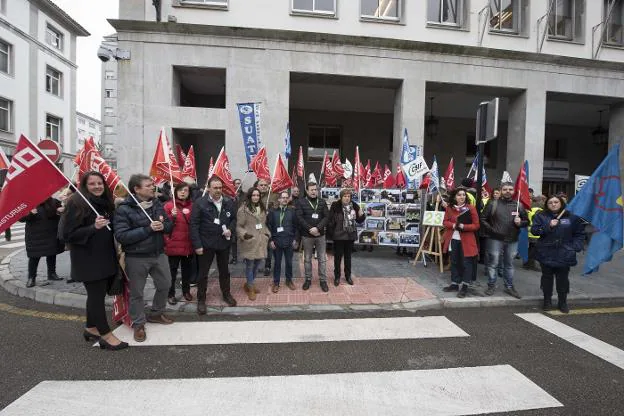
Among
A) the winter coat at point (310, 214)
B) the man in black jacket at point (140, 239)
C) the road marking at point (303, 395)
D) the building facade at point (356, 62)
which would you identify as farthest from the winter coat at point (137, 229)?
the building facade at point (356, 62)

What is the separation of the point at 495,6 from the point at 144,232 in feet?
45.6

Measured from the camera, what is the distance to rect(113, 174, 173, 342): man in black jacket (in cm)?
393

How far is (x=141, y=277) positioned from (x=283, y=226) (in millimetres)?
2512

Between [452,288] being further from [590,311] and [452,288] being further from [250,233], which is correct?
[250,233]

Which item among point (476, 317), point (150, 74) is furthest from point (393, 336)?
point (150, 74)

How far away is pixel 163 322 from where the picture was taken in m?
4.68

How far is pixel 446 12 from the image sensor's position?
12070 mm

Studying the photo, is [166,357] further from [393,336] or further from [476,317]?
[476,317]

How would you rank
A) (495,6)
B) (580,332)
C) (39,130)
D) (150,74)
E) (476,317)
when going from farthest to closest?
(39,130)
(495,6)
(150,74)
(476,317)
(580,332)

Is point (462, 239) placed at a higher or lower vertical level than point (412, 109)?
lower

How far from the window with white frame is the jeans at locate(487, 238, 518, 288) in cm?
871

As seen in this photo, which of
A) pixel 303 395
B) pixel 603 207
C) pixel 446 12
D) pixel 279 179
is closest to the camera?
pixel 303 395

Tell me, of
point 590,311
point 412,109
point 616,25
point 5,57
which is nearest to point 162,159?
point 590,311

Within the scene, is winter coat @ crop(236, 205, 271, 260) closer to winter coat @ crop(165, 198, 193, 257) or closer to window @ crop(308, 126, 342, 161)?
winter coat @ crop(165, 198, 193, 257)
